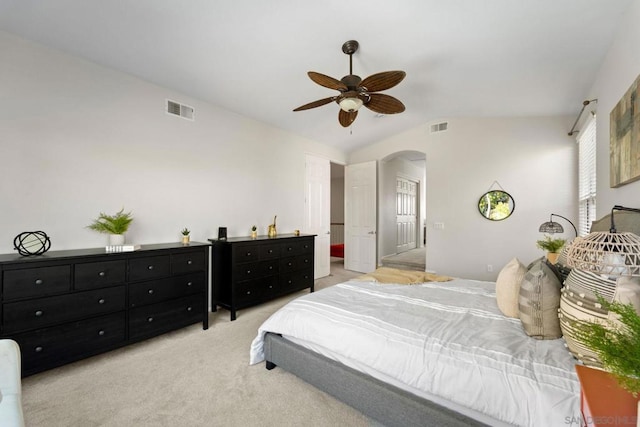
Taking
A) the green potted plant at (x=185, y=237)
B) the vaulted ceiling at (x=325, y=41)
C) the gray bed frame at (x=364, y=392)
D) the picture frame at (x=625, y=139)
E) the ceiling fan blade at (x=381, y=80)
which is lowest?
the gray bed frame at (x=364, y=392)

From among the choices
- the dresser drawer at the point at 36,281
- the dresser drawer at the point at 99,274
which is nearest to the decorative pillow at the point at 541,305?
the dresser drawer at the point at 99,274

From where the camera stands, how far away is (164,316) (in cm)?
271

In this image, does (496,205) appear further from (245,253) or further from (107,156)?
(107,156)

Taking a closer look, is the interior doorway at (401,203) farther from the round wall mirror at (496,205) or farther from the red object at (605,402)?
the red object at (605,402)

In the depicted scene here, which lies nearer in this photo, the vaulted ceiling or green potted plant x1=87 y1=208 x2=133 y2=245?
the vaulted ceiling

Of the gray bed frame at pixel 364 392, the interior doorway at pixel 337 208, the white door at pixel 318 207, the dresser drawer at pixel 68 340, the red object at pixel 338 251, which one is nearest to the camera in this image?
the gray bed frame at pixel 364 392

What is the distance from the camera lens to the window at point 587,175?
317 centimetres

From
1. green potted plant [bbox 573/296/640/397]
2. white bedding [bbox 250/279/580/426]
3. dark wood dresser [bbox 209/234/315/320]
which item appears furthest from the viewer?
dark wood dresser [bbox 209/234/315/320]

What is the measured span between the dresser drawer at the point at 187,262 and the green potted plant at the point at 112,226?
0.51m

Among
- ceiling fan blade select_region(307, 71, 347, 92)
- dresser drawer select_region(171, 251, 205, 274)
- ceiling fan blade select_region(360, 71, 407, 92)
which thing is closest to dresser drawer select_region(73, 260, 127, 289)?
dresser drawer select_region(171, 251, 205, 274)

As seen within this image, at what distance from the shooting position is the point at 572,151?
4.11m

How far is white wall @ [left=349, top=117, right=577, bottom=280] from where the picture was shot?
4.20 metres

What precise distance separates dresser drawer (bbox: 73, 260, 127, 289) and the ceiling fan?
241cm

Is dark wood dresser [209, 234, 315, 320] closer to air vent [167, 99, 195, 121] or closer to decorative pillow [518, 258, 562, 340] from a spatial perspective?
air vent [167, 99, 195, 121]
